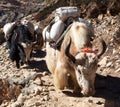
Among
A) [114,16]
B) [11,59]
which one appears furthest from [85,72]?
[114,16]

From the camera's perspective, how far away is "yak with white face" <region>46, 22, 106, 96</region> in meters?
7.45

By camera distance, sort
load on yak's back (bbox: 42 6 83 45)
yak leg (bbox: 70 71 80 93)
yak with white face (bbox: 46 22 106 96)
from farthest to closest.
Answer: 1. load on yak's back (bbox: 42 6 83 45)
2. yak leg (bbox: 70 71 80 93)
3. yak with white face (bbox: 46 22 106 96)

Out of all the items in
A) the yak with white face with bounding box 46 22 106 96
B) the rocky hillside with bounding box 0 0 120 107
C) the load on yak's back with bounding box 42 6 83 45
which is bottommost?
the rocky hillside with bounding box 0 0 120 107

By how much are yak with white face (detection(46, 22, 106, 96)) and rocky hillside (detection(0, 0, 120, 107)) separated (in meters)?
0.34

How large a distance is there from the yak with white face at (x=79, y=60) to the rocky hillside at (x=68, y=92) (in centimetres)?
34

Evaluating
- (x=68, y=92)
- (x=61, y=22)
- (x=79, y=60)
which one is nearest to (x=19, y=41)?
(x=61, y=22)

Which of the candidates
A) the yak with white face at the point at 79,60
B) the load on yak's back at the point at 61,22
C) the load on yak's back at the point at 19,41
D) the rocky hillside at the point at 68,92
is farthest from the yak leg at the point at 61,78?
the load on yak's back at the point at 19,41

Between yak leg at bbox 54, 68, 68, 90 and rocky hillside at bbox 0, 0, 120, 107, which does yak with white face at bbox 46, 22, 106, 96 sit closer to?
yak leg at bbox 54, 68, 68, 90

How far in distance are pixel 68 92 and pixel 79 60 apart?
4.31 feet

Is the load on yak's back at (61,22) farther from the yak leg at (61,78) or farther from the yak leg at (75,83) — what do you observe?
the yak leg at (75,83)

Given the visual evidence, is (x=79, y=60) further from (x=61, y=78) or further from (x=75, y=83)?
(x=61, y=78)

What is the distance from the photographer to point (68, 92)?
8.67 m

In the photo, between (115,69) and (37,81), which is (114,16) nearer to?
(115,69)

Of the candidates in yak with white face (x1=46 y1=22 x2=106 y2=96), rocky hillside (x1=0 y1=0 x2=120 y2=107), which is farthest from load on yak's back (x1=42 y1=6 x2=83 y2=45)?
rocky hillside (x1=0 y1=0 x2=120 y2=107)
